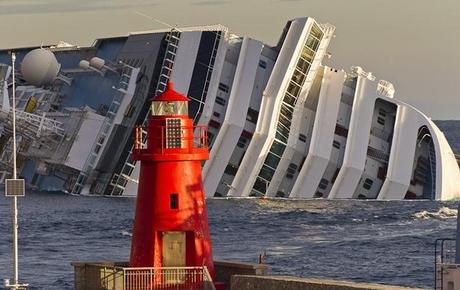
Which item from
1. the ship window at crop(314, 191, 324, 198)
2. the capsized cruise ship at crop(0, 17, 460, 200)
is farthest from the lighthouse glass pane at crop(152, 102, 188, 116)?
the ship window at crop(314, 191, 324, 198)

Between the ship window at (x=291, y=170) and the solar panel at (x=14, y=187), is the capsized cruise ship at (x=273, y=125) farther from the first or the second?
the solar panel at (x=14, y=187)

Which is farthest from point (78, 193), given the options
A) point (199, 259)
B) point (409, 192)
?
point (199, 259)

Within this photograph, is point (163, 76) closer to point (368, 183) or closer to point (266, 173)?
point (266, 173)

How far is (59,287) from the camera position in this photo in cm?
4278

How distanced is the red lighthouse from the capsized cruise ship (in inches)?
1867

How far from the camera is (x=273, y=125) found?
7512 centimetres

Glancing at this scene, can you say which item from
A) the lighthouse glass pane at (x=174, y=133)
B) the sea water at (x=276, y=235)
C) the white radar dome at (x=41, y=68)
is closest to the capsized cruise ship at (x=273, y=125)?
the sea water at (x=276, y=235)

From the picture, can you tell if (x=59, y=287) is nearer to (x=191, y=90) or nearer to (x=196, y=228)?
(x=196, y=228)

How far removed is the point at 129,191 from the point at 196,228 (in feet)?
168

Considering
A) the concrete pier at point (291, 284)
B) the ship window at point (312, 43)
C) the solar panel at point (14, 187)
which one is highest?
the ship window at point (312, 43)

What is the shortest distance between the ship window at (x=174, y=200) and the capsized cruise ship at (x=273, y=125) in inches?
1885

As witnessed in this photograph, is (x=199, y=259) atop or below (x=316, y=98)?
below

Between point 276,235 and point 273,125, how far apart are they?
14.5m

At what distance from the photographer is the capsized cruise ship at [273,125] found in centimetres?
7500
